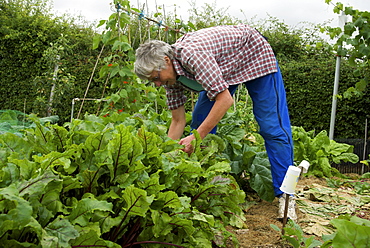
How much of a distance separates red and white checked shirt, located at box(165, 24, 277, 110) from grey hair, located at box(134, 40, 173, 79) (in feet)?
0.26

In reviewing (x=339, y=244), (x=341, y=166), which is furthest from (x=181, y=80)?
(x=341, y=166)

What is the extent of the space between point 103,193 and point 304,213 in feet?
5.68

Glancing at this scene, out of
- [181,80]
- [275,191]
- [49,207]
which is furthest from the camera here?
[275,191]

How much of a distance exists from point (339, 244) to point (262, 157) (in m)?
2.09

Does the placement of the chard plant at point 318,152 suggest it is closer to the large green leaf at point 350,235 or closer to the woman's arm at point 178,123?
the woman's arm at point 178,123

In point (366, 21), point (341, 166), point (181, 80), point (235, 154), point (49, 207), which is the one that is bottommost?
point (341, 166)

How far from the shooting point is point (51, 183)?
50.4 inches

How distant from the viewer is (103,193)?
160cm

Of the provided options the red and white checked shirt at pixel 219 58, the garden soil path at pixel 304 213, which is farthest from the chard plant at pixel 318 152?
the red and white checked shirt at pixel 219 58

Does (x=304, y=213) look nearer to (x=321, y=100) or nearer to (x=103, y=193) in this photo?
(x=103, y=193)

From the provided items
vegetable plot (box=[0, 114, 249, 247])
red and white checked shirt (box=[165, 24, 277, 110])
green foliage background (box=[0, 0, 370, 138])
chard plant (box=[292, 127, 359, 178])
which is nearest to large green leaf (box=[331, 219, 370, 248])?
vegetable plot (box=[0, 114, 249, 247])

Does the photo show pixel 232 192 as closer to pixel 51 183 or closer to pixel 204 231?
pixel 204 231

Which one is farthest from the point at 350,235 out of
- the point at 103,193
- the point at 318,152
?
the point at 318,152

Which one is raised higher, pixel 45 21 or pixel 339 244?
pixel 45 21
